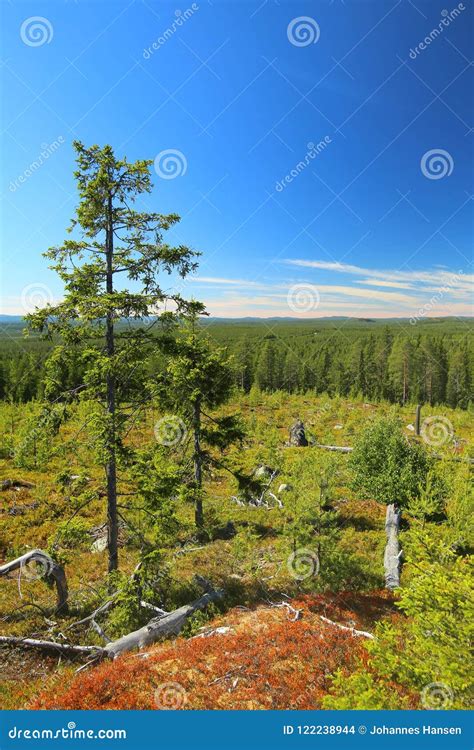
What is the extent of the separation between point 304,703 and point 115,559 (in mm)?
5290

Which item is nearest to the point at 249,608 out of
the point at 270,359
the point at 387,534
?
the point at 387,534

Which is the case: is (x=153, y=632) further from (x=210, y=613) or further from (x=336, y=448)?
Answer: (x=336, y=448)

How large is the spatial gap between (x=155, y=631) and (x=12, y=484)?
16.8 meters

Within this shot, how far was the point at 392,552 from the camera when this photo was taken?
1446 cm

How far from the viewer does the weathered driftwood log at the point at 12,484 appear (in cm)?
2132

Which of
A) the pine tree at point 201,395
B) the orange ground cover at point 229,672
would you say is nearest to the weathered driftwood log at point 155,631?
the orange ground cover at point 229,672

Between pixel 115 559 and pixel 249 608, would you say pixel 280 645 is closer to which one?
pixel 249 608

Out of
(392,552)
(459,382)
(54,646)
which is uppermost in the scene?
(459,382)

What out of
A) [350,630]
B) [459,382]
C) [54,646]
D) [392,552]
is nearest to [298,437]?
[392,552]

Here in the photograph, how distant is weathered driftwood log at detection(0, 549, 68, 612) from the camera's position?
9451 mm

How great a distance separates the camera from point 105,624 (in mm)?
9641

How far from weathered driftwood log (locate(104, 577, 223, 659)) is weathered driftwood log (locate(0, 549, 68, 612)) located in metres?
2.42

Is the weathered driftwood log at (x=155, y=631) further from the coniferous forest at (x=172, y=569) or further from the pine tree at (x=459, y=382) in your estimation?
the pine tree at (x=459, y=382)

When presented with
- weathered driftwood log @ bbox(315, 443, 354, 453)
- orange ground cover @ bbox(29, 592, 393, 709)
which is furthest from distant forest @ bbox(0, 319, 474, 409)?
orange ground cover @ bbox(29, 592, 393, 709)
